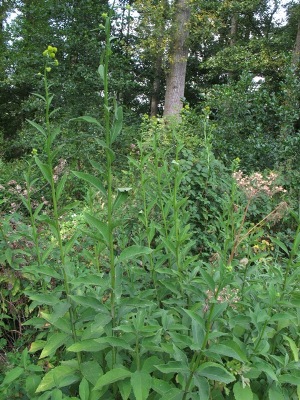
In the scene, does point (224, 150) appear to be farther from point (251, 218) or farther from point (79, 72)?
point (79, 72)

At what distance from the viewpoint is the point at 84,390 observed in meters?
1.30

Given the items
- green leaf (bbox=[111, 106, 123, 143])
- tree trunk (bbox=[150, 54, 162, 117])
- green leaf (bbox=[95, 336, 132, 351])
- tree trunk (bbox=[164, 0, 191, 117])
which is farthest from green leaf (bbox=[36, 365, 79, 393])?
tree trunk (bbox=[150, 54, 162, 117])

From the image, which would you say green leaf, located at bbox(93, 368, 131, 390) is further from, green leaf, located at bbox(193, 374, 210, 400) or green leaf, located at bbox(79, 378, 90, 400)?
green leaf, located at bbox(193, 374, 210, 400)

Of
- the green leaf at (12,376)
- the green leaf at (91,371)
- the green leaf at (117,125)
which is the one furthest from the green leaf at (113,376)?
the green leaf at (117,125)

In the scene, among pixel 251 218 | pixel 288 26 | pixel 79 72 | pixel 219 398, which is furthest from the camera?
pixel 288 26

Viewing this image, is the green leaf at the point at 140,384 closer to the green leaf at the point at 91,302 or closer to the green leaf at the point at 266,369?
the green leaf at the point at 91,302

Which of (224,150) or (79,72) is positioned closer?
(224,150)

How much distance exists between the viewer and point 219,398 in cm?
142

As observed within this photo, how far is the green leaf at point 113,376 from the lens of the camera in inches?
49.6

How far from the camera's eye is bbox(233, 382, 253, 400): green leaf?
127 cm

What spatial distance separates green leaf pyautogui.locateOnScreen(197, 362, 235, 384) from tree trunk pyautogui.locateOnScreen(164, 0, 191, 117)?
8.38 metres

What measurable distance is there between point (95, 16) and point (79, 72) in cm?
145

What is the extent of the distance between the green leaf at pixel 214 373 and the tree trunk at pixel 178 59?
27.5 ft

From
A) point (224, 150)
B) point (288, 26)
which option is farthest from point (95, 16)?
point (288, 26)
